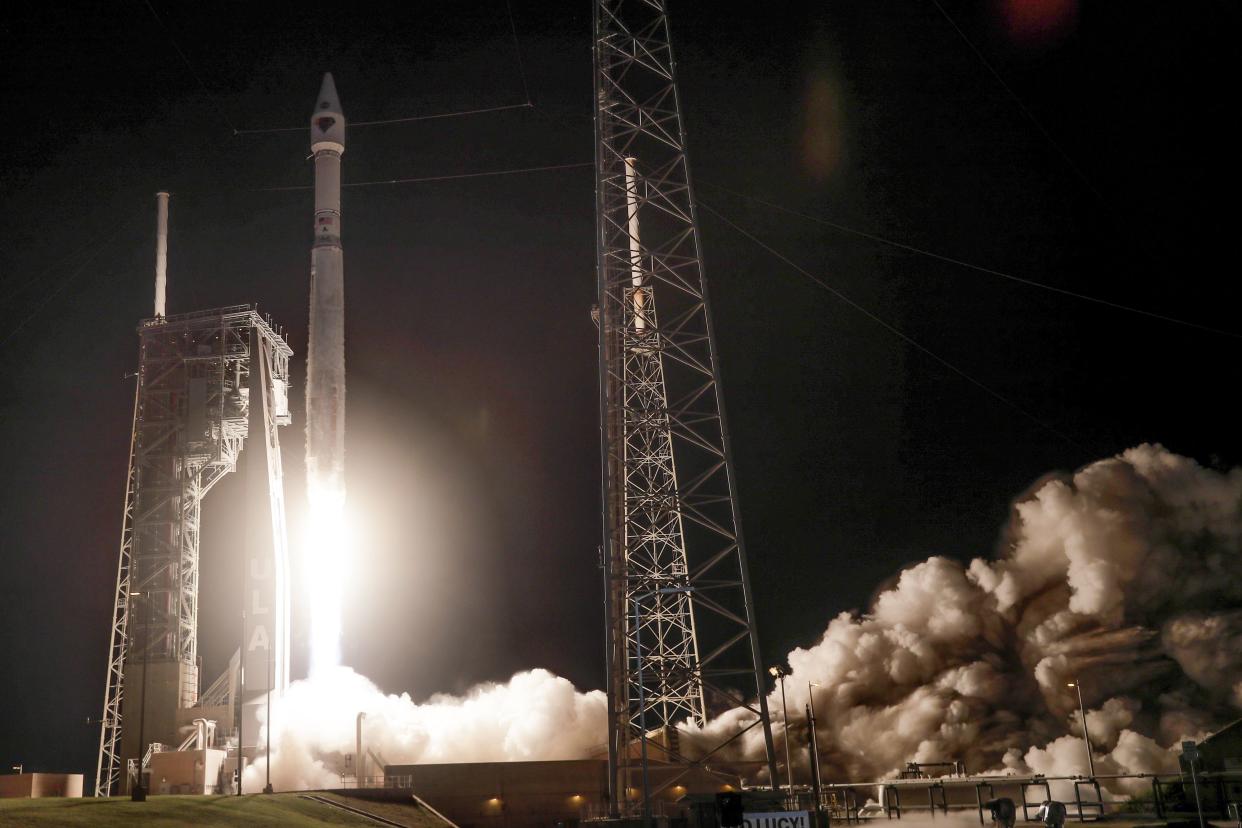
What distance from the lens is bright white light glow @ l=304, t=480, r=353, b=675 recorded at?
169ft

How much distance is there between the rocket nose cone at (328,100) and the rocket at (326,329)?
69 millimetres

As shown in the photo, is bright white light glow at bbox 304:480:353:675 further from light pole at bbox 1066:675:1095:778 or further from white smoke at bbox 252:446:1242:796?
light pole at bbox 1066:675:1095:778

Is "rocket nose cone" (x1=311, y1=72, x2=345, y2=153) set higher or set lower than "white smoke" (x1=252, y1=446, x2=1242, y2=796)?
higher

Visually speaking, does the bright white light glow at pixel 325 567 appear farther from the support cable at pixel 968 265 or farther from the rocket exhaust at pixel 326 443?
the support cable at pixel 968 265

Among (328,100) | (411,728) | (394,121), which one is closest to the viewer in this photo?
(411,728)

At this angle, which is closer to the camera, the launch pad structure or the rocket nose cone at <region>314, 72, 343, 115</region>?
the launch pad structure

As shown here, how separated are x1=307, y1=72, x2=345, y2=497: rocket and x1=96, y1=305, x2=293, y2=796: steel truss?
4264 mm

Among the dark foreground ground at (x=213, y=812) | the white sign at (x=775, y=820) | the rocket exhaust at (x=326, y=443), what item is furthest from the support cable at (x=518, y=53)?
the white sign at (x=775, y=820)

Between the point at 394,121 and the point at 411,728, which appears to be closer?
the point at 411,728

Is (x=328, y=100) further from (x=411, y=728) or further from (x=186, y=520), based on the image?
(x=411, y=728)

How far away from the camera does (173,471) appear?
53.4 metres

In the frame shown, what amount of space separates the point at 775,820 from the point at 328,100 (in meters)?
43.7

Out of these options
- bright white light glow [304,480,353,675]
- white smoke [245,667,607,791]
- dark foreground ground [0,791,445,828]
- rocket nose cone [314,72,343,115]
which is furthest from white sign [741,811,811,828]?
rocket nose cone [314,72,343,115]

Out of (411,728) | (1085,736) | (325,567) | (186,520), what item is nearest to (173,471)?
(186,520)
